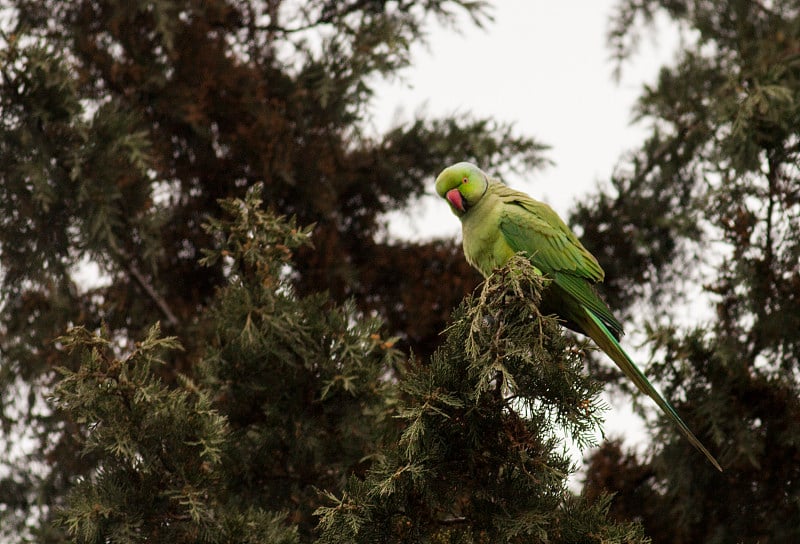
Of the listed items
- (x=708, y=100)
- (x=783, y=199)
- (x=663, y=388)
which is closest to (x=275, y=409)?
(x=663, y=388)

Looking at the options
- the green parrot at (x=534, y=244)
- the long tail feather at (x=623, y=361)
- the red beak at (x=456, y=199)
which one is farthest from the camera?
the red beak at (x=456, y=199)

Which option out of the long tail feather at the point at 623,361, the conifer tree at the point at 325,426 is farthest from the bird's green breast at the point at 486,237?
the conifer tree at the point at 325,426

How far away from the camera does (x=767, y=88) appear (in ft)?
14.9

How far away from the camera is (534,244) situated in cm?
410

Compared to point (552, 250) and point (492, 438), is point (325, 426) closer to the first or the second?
point (492, 438)

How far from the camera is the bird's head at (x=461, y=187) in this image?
4.29m

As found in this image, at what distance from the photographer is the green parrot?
4.05 meters

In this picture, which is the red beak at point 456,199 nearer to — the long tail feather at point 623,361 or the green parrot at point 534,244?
the green parrot at point 534,244

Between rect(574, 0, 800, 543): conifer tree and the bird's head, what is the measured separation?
43.3 inches

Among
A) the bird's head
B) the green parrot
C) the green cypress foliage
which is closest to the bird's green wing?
the green parrot

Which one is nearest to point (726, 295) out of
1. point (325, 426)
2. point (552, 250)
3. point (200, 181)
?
point (552, 250)

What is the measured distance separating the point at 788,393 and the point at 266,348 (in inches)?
94.0

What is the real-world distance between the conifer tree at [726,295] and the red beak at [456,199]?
113cm

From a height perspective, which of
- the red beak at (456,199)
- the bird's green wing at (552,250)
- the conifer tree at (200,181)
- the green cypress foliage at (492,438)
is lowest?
the green cypress foliage at (492,438)
